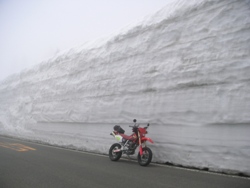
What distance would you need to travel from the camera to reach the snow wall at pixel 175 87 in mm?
5148

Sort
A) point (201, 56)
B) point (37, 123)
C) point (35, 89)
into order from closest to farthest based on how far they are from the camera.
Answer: point (201, 56)
point (37, 123)
point (35, 89)

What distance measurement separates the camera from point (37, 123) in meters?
14.1

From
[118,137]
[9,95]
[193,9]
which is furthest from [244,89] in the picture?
[9,95]

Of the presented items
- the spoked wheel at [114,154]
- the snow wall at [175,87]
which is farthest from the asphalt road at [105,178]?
the spoked wheel at [114,154]

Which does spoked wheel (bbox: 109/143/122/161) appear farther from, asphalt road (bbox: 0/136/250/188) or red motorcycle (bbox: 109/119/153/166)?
asphalt road (bbox: 0/136/250/188)

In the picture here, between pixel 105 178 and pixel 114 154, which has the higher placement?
pixel 114 154

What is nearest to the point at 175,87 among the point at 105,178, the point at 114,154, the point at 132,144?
the point at 132,144

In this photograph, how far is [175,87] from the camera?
6.47m

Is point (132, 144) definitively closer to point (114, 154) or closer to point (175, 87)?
point (114, 154)

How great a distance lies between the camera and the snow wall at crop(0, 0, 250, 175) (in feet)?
16.9

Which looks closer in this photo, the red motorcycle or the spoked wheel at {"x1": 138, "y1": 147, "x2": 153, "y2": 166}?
the spoked wheel at {"x1": 138, "y1": 147, "x2": 153, "y2": 166}

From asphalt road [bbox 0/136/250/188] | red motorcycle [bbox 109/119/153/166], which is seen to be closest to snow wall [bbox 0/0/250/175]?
red motorcycle [bbox 109/119/153/166]

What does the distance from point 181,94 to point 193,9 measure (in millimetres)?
2494

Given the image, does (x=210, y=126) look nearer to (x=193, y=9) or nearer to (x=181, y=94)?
(x=181, y=94)
